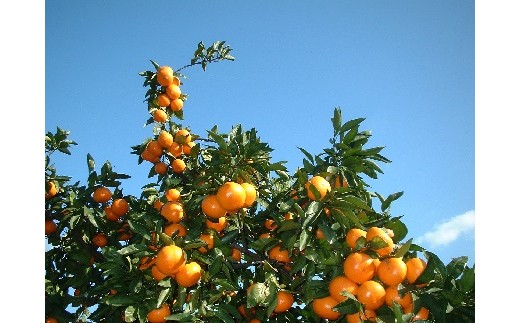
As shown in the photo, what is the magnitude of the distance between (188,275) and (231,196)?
0.48 meters

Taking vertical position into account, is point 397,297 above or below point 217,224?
below

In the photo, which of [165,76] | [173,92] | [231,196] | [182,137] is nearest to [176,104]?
[173,92]

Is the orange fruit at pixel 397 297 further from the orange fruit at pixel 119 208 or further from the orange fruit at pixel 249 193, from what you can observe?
the orange fruit at pixel 119 208

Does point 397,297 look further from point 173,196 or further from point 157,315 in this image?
point 173,196

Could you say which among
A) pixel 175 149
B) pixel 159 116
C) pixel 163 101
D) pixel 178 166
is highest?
pixel 163 101

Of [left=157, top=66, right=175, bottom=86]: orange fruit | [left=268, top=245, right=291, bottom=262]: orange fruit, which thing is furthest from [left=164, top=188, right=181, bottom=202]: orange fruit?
[left=157, top=66, right=175, bottom=86]: orange fruit

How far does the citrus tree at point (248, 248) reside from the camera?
215cm

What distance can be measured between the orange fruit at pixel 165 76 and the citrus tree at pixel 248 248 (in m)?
0.70

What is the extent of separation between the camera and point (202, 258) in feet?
8.40

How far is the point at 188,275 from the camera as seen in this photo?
242 centimetres
